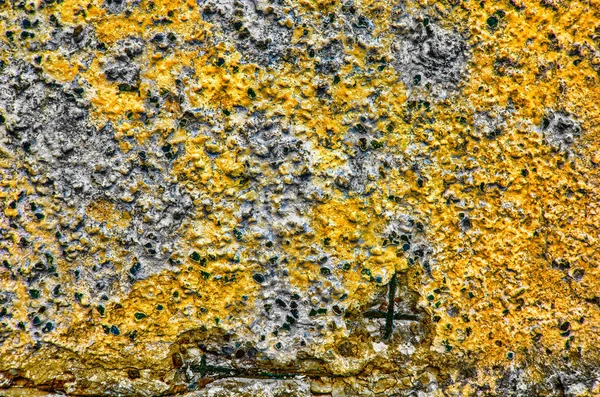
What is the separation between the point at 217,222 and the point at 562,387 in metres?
0.64

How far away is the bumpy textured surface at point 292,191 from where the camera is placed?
0.72 metres

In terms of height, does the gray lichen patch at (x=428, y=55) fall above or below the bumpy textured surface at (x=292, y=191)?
above

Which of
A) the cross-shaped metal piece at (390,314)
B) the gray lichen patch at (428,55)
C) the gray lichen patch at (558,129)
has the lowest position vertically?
the cross-shaped metal piece at (390,314)

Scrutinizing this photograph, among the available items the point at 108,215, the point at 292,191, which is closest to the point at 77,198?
the point at 108,215

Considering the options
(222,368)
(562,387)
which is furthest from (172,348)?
(562,387)

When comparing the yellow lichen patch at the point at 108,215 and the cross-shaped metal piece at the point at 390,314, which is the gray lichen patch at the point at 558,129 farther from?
the yellow lichen patch at the point at 108,215

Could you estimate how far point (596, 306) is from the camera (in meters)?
0.76

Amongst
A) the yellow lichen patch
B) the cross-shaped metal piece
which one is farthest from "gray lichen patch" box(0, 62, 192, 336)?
the cross-shaped metal piece

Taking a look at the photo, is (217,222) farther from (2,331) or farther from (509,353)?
(509,353)

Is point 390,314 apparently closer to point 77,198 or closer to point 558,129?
point 558,129

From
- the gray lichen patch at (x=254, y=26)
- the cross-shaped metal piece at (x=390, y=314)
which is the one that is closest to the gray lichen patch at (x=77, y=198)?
the gray lichen patch at (x=254, y=26)

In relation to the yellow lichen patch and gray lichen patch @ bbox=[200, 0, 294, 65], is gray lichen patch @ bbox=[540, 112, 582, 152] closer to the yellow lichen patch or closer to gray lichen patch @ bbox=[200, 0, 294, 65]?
gray lichen patch @ bbox=[200, 0, 294, 65]

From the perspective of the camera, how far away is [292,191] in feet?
2.44

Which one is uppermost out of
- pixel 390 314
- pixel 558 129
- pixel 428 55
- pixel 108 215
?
pixel 428 55
